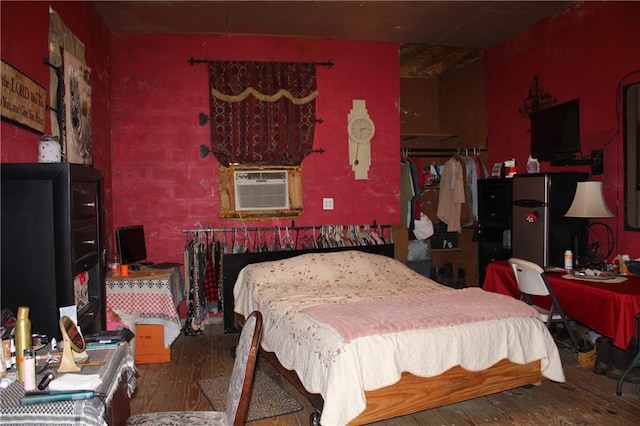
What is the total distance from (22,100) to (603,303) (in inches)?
143

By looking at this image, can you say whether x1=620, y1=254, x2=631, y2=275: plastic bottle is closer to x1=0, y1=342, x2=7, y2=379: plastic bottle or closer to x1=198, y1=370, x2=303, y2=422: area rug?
x1=198, y1=370, x2=303, y2=422: area rug

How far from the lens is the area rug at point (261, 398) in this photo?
3.00 metres

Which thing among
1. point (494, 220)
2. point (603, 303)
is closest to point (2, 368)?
point (603, 303)

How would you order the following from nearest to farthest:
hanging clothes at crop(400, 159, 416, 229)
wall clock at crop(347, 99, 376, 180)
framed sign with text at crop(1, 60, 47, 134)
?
framed sign with text at crop(1, 60, 47, 134) < wall clock at crop(347, 99, 376, 180) < hanging clothes at crop(400, 159, 416, 229)

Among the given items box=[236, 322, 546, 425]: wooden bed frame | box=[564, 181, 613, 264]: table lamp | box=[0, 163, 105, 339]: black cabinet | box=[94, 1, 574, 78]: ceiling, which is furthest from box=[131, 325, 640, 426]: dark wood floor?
box=[94, 1, 574, 78]: ceiling

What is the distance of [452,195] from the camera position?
18.8ft

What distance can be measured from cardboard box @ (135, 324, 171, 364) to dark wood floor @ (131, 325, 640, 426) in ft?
0.26

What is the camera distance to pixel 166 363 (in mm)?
3863

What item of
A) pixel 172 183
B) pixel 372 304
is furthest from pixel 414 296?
pixel 172 183

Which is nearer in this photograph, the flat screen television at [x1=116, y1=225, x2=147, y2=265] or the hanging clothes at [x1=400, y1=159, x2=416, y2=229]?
the flat screen television at [x1=116, y1=225, x2=147, y2=265]

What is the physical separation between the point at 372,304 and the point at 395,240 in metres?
2.14

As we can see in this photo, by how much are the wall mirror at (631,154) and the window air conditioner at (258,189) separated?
304cm

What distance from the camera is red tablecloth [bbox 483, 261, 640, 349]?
2982 mm

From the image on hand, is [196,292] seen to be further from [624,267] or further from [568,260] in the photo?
[624,267]
